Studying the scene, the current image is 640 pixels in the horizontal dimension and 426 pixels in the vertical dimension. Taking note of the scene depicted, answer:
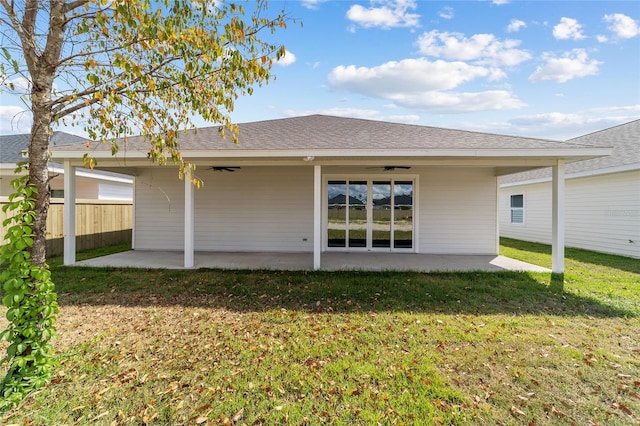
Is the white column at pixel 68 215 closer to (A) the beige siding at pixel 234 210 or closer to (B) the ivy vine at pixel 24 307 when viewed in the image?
(A) the beige siding at pixel 234 210

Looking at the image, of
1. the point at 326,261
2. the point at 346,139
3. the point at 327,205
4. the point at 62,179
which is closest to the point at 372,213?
the point at 327,205

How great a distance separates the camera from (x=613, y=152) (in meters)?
10.8

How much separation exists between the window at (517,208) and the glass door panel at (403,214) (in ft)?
26.2

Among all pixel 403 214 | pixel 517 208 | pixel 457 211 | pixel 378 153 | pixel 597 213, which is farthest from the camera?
pixel 517 208

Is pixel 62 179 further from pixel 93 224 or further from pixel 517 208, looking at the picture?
pixel 517 208

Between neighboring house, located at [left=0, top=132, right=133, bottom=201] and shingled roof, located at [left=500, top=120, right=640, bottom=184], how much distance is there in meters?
18.5

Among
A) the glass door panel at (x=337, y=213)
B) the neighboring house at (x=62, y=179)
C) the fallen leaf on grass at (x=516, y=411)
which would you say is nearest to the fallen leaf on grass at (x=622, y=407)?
the fallen leaf on grass at (x=516, y=411)

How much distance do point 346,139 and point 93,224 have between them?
29.9ft

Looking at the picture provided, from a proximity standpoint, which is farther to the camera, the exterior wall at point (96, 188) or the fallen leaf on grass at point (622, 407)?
the exterior wall at point (96, 188)

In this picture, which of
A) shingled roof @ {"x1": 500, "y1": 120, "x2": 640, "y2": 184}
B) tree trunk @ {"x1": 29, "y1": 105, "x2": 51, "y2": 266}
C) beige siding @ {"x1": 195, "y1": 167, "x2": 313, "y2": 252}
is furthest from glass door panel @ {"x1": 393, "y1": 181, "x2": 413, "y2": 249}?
tree trunk @ {"x1": 29, "y1": 105, "x2": 51, "y2": 266}

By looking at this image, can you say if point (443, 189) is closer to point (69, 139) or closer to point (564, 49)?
point (564, 49)

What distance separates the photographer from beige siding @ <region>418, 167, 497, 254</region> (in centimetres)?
987

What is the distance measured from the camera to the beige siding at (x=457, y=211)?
9.87 metres

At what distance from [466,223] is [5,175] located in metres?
17.4
